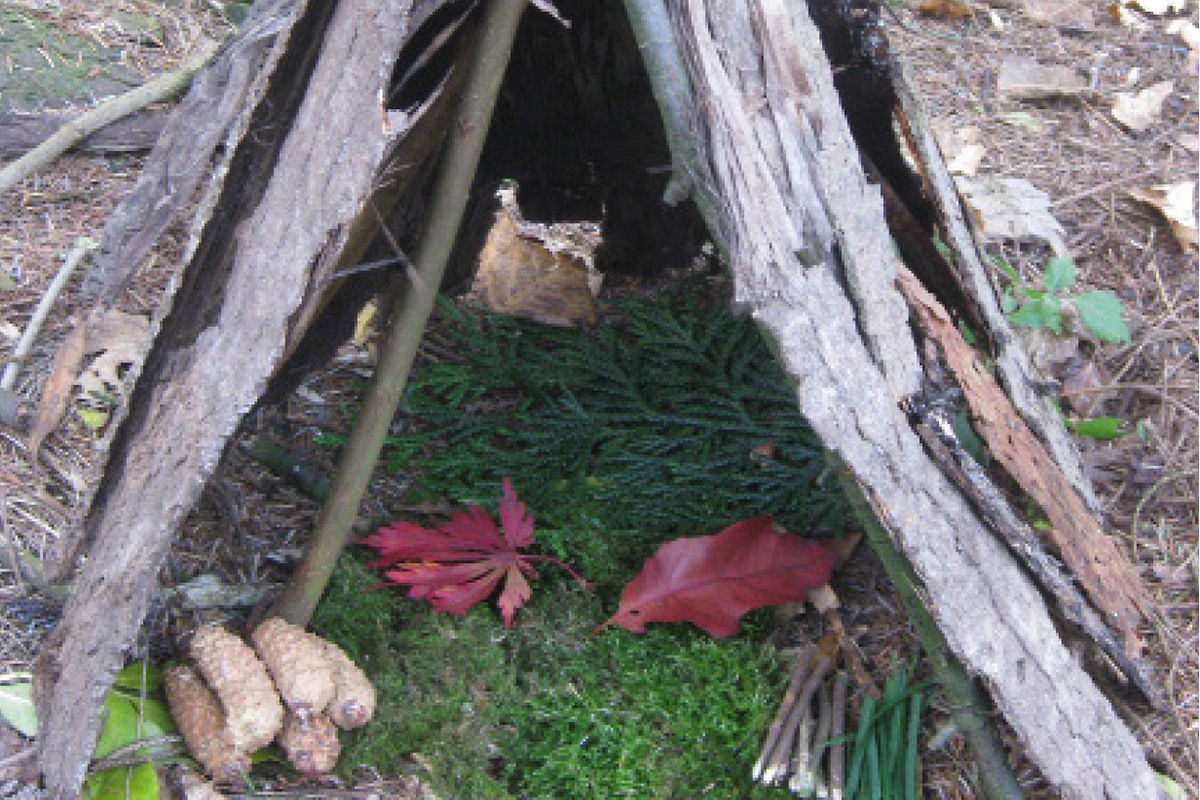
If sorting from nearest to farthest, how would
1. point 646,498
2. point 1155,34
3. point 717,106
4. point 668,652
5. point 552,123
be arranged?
point 717,106 < point 668,652 < point 646,498 < point 552,123 < point 1155,34

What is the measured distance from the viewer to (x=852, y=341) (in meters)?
1.68

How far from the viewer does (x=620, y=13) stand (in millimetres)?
2680

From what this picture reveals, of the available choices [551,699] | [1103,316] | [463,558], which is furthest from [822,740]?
[1103,316]

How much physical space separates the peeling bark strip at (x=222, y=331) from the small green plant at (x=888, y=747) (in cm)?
123

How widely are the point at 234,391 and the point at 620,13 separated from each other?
155 cm

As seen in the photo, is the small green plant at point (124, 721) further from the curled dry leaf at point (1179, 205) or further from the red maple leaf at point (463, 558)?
the curled dry leaf at point (1179, 205)

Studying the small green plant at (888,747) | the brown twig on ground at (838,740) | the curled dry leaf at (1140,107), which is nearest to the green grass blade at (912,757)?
the small green plant at (888,747)

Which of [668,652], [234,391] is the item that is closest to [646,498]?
[668,652]

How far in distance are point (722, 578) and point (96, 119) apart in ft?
7.66

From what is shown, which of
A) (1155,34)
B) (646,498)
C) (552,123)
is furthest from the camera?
(1155,34)

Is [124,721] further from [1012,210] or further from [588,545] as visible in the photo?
[1012,210]

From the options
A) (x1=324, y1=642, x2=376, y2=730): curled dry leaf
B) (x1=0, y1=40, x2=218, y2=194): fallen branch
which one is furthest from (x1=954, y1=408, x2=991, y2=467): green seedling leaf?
(x1=0, y1=40, x2=218, y2=194): fallen branch

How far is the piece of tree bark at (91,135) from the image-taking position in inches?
125

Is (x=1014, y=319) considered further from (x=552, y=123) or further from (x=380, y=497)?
(x=380, y=497)
